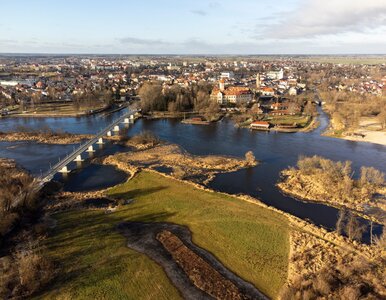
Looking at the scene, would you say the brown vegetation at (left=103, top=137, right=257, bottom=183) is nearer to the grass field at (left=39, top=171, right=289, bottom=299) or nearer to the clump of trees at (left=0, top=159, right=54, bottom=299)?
the grass field at (left=39, top=171, right=289, bottom=299)

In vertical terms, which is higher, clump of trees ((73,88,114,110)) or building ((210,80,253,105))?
building ((210,80,253,105))

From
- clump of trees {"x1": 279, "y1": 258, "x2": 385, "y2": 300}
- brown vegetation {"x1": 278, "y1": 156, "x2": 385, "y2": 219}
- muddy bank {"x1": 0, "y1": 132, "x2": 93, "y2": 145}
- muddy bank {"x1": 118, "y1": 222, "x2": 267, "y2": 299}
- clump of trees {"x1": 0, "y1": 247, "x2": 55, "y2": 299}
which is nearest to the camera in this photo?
clump of trees {"x1": 279, "y1": 258, "x2": 385, "y2": 300}

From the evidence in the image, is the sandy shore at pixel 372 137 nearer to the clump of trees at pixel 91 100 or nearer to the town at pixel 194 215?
the town at pixel 194 215

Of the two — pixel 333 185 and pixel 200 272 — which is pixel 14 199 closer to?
pixel 200 272

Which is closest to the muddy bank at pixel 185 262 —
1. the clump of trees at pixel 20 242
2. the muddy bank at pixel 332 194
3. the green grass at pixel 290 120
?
the clump of trees at pixel 20 242

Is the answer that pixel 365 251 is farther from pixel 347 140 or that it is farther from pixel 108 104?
pixel 108 104

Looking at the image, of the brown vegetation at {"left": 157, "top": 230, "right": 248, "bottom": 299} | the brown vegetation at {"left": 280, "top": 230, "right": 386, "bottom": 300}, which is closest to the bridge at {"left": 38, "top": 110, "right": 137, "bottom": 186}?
the brown vegetation at {"left": 157, "top": 230, "right": 248, "bottom": 299}

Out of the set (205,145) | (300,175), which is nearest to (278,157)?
(300,175)
